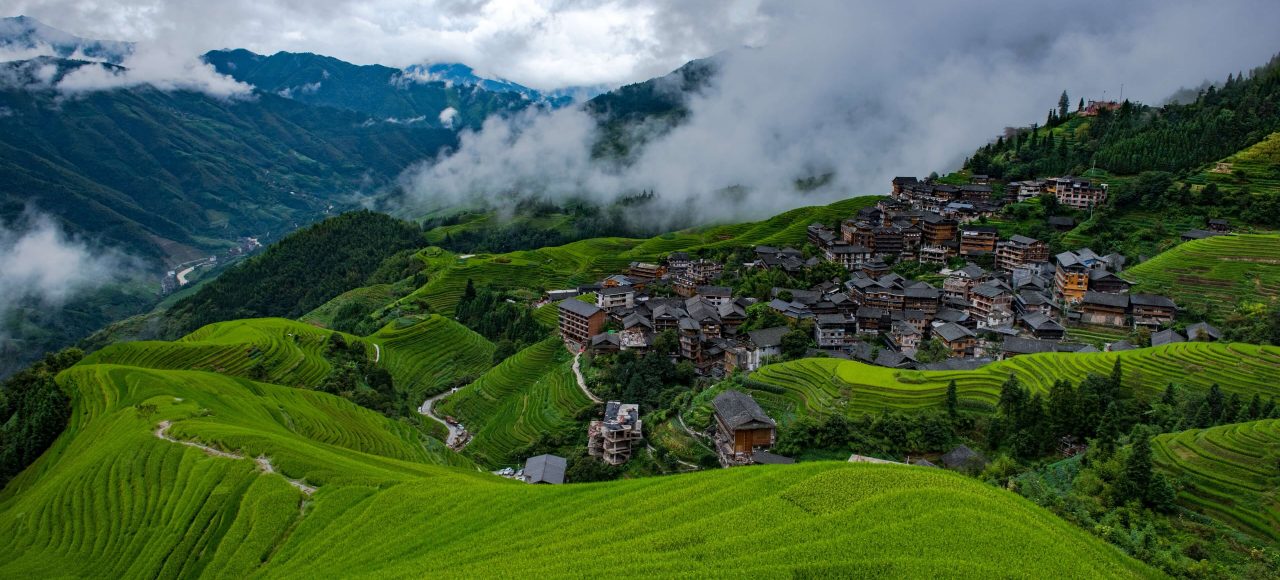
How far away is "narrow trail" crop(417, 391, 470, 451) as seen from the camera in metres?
46.9

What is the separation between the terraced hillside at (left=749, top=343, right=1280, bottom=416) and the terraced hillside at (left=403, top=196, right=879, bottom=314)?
4615 cm

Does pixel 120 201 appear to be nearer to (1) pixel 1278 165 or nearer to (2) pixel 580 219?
(2) pixel 580 219

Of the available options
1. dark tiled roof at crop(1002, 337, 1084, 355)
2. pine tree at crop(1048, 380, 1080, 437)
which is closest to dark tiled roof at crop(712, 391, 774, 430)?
pine tree at crop(1048, 380, 1080, 437)

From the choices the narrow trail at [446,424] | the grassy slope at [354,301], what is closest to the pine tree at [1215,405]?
the narrow trail at [446,424]

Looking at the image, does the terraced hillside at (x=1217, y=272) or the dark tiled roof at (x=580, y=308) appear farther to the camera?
the dark tiled roof at (x=580, y=308)

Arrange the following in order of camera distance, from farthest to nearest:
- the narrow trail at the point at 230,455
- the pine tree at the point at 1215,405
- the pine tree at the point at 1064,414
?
the pine tree at the point at 1064,414
the pine tree at the point at 1215,405
the narrow trail at the point at 230,455

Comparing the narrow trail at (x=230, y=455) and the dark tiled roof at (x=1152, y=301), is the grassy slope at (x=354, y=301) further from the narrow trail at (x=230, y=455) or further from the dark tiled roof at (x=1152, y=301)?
the dark tiled roof at (x=1152, y=301)

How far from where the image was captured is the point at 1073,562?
1507cm

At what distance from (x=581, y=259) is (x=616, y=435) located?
204 feet

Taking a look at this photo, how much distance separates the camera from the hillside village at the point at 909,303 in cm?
4725

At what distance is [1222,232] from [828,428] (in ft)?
160

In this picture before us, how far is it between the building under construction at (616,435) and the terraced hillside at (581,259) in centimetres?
4445

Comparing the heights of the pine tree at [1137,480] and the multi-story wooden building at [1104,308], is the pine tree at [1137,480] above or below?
below

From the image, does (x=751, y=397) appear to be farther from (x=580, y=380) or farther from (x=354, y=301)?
(x=354, y=301)
